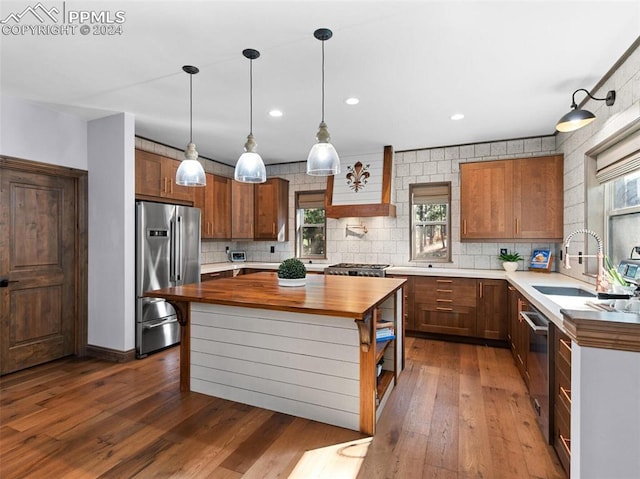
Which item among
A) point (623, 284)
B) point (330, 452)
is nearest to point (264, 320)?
point (330, 452)

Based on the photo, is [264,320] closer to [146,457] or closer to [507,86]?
[146,457]

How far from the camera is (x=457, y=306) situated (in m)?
4.14

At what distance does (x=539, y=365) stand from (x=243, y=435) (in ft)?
6.74

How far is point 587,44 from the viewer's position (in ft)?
7.36

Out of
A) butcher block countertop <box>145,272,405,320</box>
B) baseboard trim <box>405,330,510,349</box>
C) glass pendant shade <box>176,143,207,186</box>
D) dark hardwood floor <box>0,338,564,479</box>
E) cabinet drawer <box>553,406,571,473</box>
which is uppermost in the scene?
glass pendant shade <box>176,143,207,186</box>

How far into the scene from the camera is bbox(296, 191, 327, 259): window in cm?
568

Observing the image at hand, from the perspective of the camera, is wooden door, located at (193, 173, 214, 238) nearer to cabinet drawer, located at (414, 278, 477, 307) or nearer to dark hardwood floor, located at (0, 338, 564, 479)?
dark hardwood floor, located at (0, 338, 564, 479)

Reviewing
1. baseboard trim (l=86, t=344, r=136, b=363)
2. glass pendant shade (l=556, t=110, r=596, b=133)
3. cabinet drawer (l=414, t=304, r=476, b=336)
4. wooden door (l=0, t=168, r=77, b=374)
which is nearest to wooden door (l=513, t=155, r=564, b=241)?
cabinet drawer (l=414, t=304, r=476, b=336)

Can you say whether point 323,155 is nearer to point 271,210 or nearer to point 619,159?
point 619,159

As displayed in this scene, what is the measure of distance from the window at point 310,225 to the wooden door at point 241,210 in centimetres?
80

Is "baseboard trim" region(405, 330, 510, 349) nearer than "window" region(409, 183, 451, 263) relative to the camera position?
Yes

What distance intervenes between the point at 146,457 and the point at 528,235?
14.1 ft

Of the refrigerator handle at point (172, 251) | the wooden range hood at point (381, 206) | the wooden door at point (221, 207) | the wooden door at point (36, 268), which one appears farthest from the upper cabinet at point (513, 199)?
the wooden door at point (36, 268)

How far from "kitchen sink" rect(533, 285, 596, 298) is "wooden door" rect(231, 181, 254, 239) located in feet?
13.7
